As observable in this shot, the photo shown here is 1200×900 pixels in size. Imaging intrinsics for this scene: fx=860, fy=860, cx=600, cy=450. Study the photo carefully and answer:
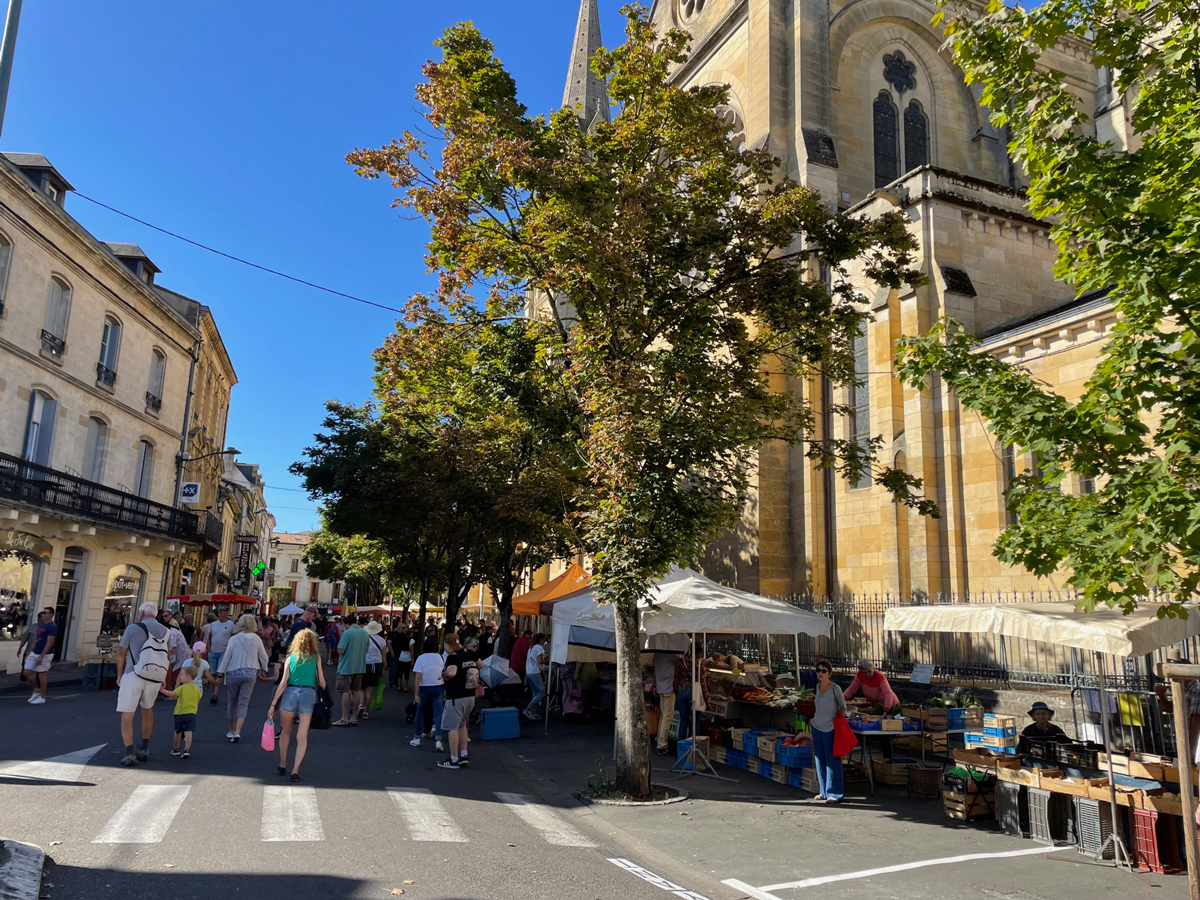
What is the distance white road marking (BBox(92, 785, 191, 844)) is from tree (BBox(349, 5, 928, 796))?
14.5 feet

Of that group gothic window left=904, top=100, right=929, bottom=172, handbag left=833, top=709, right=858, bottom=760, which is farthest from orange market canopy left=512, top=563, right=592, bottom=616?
gothic window left=904, top=100, right=929, bottom=172

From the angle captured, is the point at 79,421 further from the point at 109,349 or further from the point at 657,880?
the point at 657,880

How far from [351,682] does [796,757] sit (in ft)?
24.0

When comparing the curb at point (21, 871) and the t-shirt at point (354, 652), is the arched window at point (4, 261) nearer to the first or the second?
the t-shirt at point (354, 652)

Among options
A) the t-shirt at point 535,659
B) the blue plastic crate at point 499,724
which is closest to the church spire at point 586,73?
the t-shirt at point 535,659

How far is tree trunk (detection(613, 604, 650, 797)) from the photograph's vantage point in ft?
30.4

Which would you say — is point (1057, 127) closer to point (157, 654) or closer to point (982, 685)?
point (982, 685)

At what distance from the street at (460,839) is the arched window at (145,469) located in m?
20.7

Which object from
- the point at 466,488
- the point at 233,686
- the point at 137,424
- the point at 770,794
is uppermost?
the point at 137,424

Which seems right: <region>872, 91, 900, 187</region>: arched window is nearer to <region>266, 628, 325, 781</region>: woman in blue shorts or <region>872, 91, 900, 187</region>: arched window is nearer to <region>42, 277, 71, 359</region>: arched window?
<region>266, 628, 325, 781</region>: woman in blue shorts

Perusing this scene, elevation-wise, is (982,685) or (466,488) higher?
(466,488)

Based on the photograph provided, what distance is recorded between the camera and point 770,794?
32.0ft

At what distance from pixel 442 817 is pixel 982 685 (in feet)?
30.5

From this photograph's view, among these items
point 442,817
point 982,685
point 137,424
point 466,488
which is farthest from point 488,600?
point 442,817
